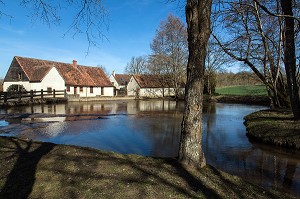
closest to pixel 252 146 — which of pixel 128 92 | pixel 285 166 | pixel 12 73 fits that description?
pixel 285 166

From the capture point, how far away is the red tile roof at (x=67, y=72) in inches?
1460

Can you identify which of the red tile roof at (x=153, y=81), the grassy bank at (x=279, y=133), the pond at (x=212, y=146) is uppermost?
the red tile roof at (x=153, y=81)

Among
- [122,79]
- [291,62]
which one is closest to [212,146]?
[291,62]

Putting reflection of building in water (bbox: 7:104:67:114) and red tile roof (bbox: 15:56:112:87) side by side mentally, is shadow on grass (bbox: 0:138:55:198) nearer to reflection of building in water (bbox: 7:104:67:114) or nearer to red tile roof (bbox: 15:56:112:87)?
reflection of building in water (bbox: 7:104:67:114)

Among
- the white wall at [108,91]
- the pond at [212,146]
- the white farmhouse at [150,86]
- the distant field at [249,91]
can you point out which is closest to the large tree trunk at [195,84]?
the pond at [212,146]

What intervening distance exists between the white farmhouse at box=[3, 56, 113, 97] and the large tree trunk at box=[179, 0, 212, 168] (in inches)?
1327

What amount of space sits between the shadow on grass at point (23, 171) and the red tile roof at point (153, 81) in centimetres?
3867

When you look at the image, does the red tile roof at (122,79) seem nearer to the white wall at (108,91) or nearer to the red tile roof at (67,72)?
the red tile roof at (67,72)

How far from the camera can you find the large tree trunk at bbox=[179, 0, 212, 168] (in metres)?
5.11

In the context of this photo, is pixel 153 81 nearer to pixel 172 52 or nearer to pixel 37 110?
pixel 172 52

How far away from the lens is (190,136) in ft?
16.8

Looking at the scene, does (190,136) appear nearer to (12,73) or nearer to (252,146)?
(252,146)

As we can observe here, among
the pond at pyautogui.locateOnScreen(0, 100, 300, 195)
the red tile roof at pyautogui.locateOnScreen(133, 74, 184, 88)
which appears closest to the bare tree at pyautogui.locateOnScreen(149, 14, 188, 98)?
the red tile roof at pyautogui.locateOnScreen(133, 74, 184, 88)

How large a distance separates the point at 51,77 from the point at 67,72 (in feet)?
13.6
